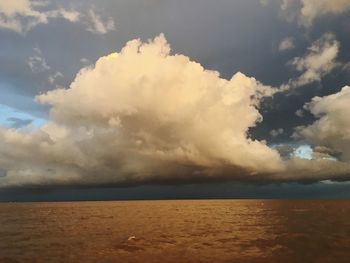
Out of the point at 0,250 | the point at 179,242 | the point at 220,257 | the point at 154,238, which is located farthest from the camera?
the point at 154,238

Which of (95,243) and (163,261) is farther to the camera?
(95,243)

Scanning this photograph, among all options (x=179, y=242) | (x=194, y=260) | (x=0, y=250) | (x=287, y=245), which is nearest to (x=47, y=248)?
(x=0, y=250)

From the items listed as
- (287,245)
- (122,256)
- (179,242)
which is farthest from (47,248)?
(287,245)

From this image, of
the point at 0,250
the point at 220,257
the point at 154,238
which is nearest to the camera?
the point at 220,257

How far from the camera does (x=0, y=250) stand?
56.4 metres

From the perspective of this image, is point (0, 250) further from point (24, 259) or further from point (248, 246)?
point (248, 246)

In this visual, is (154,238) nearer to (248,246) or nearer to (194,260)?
(248,246)

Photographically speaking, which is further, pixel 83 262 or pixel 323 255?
pixel 323 255

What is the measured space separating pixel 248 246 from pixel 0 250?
114 feet

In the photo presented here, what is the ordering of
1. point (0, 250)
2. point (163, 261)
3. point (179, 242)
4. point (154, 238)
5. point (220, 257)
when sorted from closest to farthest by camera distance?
1. point (163, 261)
2. point (220, 257)
3. point (0, 250)
4. point (179, 242)
5. point (154, 238)

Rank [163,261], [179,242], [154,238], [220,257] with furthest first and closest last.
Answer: [154,238] → [179,242] → [220,257] → [163,261]

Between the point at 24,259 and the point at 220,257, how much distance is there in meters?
23.4

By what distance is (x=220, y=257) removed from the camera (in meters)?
48.1

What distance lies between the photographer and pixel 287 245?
5762 centimetres
